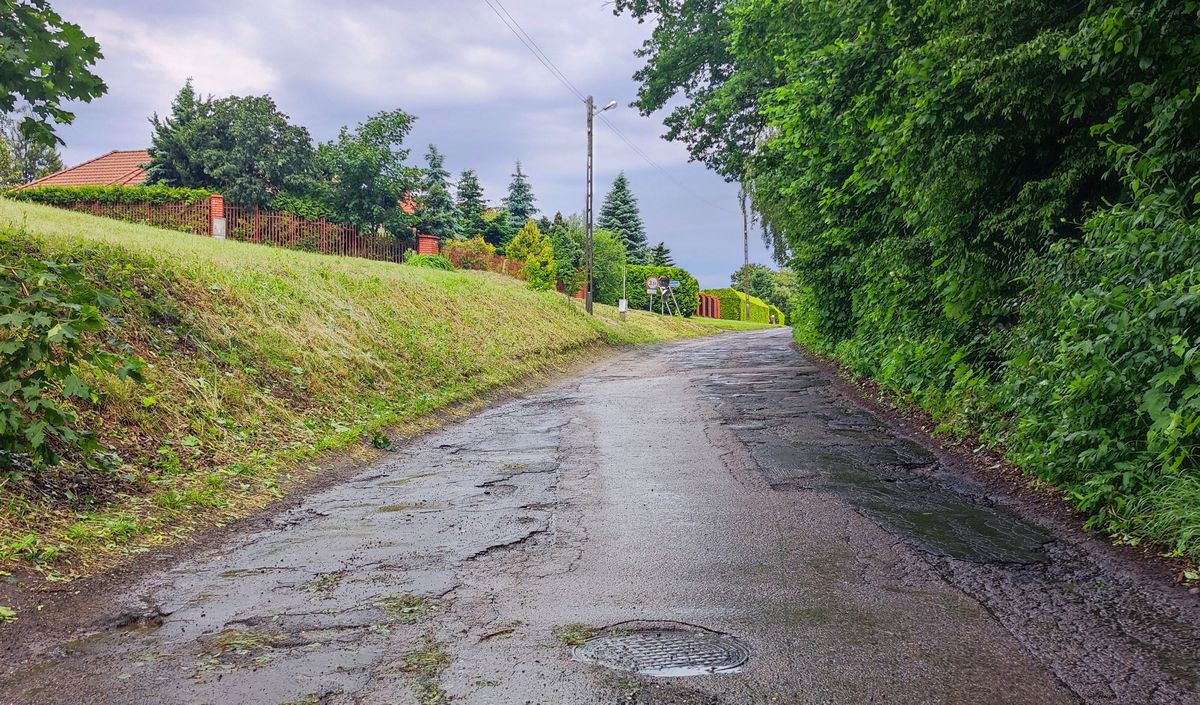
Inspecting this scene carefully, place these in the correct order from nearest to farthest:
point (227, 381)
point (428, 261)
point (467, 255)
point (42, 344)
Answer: point (42, 344), point (227, 381), point (428, 261), point (467, 255)

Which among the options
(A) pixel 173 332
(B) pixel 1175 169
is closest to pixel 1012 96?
(B) pixel 1175 169

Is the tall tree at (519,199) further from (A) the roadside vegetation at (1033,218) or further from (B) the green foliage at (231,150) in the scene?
(A) the roadside vegetation at (1033,218)

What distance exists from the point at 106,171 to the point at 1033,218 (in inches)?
1611

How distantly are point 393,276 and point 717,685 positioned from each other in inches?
650

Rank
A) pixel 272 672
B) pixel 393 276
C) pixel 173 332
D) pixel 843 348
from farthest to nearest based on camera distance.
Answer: pixel 393 276
pixel 843 348
pixel 173 332
pixel 272 672

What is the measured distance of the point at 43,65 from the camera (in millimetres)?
5055

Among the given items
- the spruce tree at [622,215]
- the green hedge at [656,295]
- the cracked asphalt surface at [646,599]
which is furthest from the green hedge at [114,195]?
the spruce tree at [622,215]

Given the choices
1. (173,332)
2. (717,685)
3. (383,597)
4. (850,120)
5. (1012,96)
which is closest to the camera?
(717,685)

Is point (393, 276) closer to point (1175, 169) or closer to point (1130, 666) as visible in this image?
point (1175, 169)

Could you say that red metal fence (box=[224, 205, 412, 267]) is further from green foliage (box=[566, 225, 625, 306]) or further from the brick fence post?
green foliage (box=[566, 225, 625, 306])

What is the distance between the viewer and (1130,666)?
3.35 metres

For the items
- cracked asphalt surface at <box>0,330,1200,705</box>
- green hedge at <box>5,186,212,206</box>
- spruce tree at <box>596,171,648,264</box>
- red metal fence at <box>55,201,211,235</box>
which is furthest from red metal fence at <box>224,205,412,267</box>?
spruce tree at <box>596,171,648,264</box>

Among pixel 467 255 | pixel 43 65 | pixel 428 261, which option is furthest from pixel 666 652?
pixel 467 255

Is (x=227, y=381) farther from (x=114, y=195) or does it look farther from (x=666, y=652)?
(x=114, y=195)
